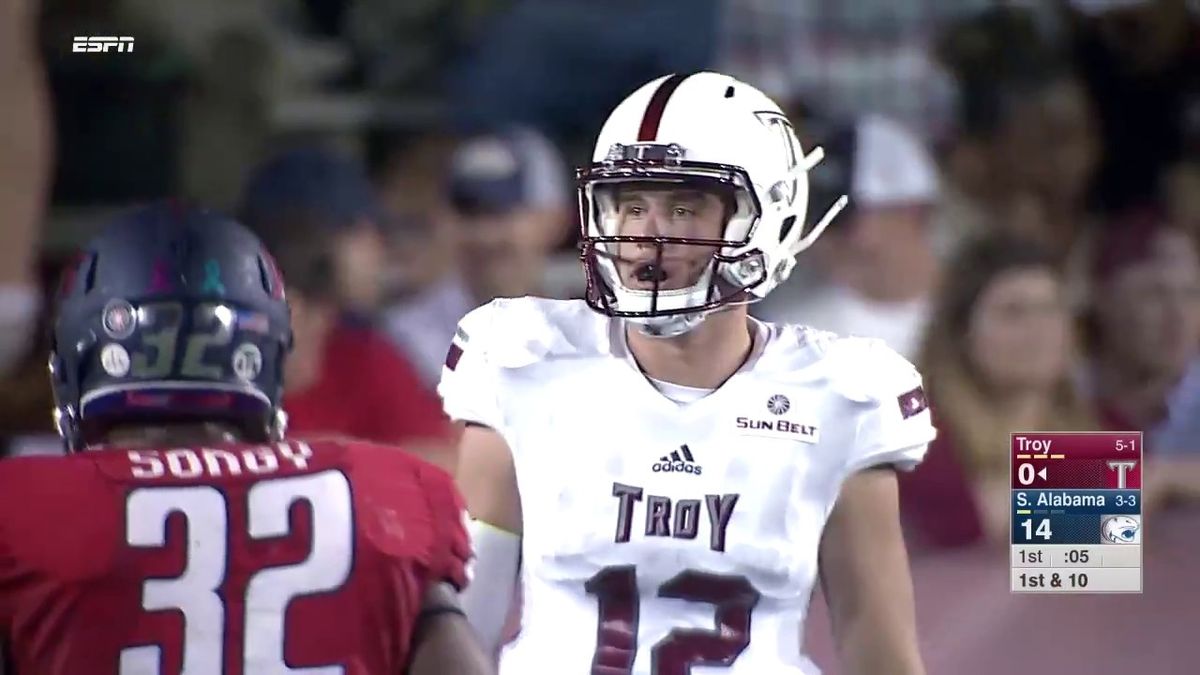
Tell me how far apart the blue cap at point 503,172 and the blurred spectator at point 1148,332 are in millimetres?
753

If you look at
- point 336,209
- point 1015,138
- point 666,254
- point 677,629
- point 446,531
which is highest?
point 1015,138

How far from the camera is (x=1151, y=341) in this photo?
2.62 metres

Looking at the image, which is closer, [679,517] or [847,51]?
[679,517]

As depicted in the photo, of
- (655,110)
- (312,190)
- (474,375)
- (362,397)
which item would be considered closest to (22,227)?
(312,190)

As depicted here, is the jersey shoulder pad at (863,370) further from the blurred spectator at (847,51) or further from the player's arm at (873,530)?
the blurred spectator at (847,51)

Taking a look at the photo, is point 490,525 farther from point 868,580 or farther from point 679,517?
point 868,580

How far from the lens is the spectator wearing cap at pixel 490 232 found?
2.51 meters

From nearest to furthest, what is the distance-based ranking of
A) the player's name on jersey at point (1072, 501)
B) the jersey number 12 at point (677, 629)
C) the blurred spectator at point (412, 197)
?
the jersey number 12 at point (677, 629) → the player's name on jersey at point (1072, 501) → the blurred spectator at point (412, 197)

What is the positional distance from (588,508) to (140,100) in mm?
1040

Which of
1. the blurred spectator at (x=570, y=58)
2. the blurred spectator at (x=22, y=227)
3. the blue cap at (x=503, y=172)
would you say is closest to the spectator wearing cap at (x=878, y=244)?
the blurred spectator at (x=570, y=58)

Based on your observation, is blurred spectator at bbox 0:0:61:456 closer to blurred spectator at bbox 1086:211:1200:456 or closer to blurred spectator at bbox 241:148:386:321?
blurred spectator at bbox 241:148:386:321

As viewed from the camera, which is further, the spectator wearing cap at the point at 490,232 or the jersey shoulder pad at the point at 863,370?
the spectator wearing cap at the point at 490,232

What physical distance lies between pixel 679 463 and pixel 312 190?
96cm

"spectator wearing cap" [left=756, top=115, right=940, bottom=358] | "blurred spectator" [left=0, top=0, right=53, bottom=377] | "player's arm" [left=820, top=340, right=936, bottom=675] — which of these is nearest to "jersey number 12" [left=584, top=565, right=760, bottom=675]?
"player's arm" [left=820, top=340, right=936, bottom=675]
